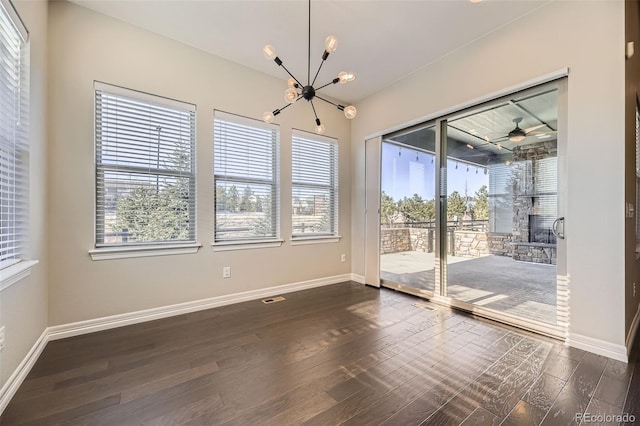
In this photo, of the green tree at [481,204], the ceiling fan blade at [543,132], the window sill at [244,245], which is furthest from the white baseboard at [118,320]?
Result: the ceiling fan blade at [543,132]

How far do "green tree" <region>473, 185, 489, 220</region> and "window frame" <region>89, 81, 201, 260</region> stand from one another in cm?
334

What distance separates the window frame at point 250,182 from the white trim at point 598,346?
10.7 feet

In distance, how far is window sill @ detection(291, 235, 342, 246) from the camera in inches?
160

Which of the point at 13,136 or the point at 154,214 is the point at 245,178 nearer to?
the point at 154,214

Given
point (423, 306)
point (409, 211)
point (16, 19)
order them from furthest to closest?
point (409, 211)
point (423, 306)
point (16, 19)

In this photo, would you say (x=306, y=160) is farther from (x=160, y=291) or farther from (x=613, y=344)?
(x=613, y=344)

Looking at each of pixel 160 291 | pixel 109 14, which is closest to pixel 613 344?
pixel 160 291

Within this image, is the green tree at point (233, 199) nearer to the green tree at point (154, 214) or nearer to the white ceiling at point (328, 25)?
the green tree at point (154, 214)

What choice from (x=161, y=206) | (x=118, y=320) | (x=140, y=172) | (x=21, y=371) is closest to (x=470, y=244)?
(x=161, y=206)

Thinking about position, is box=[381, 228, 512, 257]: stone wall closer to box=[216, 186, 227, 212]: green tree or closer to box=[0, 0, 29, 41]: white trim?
box=[216, 186, 227, 212]: green tree

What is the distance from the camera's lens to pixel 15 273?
1.73m

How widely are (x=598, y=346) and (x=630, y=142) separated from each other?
1740 mm

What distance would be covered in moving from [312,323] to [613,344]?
2540 mm

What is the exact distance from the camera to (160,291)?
9.79ft
